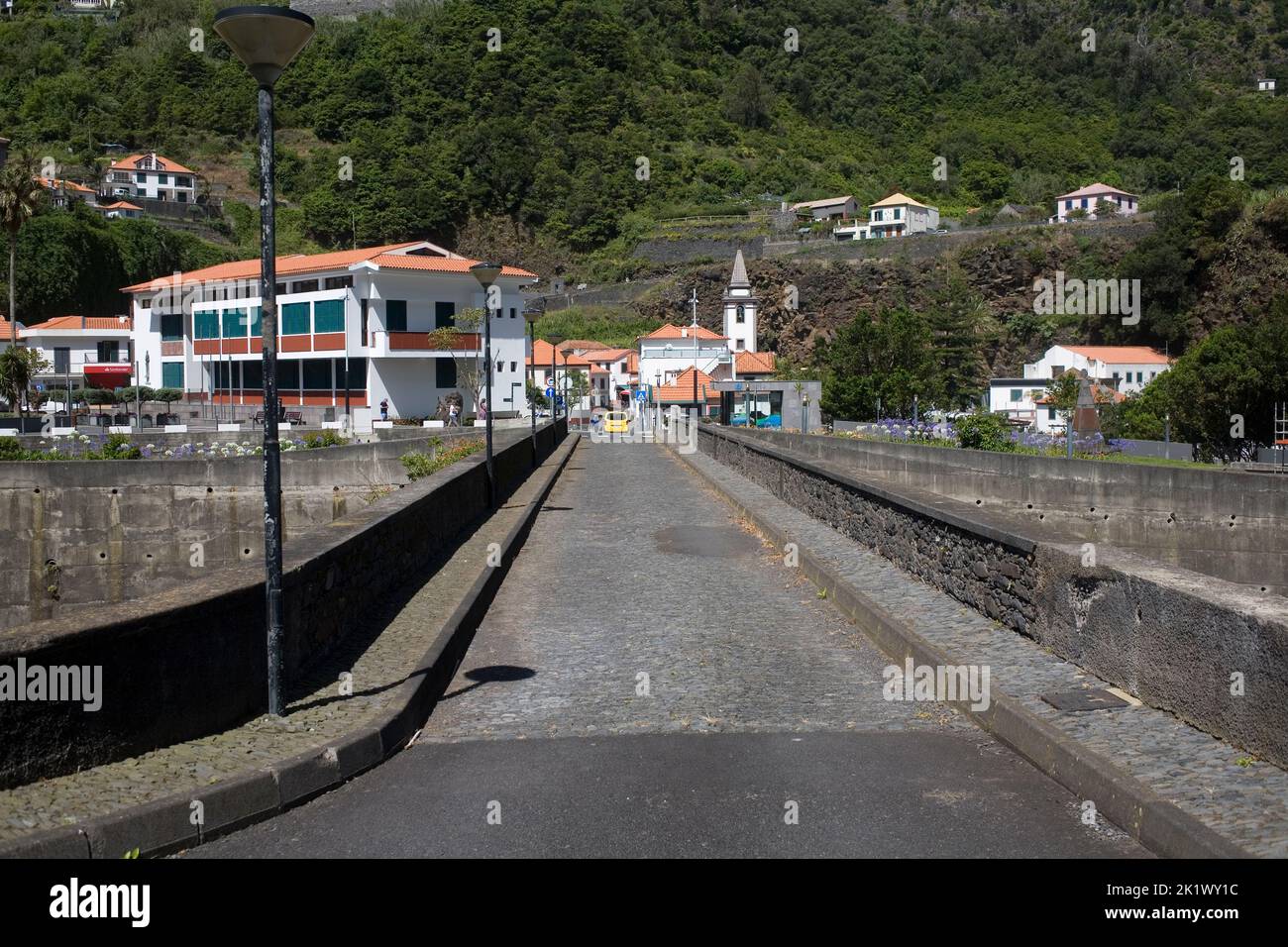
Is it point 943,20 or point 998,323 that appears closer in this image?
point 998,323

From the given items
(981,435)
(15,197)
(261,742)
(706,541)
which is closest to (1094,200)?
(981,435)

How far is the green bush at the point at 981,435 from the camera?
37625 millimetres

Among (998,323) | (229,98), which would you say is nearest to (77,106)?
(229,98)

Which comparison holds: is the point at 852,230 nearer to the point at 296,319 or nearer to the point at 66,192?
the point at 66,192

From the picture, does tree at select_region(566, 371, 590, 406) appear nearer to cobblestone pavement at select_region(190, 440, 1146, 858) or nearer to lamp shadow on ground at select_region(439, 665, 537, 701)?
cobblestone pavement at select_region(190, 440, 1146, 858)

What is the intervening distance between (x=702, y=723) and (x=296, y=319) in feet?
180

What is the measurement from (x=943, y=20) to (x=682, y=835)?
21344 cm

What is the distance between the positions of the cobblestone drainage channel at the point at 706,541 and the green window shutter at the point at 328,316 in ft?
137

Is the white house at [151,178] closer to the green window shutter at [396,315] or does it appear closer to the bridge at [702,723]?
the green window shutter at [396,315]

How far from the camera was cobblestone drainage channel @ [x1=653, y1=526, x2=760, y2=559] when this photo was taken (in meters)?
15.8

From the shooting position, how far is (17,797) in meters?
5.23
